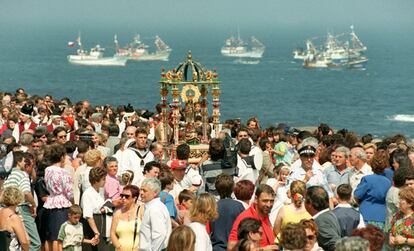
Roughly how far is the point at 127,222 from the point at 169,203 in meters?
0.77

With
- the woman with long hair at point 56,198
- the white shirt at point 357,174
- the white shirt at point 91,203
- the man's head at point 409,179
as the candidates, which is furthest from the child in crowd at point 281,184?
the woman with long hair at point 56,198

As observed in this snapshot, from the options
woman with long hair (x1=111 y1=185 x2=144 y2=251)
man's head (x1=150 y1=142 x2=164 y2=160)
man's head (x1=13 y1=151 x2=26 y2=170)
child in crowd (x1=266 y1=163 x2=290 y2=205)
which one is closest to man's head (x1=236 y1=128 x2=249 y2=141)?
man's head (x1=150 y1=142 x2=164 y2=160)

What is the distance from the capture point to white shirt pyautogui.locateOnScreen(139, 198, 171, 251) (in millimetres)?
11891

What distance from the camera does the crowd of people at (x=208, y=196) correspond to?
11.4 meters

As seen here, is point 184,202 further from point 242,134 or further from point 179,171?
point 242,134

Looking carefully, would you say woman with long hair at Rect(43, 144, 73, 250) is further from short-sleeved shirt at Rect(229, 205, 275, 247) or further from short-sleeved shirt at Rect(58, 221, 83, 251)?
short-sleeved shirt at Rect(229, 205, 275, 247)

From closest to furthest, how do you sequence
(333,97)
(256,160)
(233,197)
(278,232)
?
(278,232) → (233,197) → (256,160) → (333,97)

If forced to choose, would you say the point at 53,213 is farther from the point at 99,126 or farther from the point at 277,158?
the point at 99,126

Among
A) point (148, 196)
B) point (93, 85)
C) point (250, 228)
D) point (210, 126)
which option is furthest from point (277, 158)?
point (93, 85)

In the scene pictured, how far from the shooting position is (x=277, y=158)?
58.7ft

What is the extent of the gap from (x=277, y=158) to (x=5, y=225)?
6.41 meters

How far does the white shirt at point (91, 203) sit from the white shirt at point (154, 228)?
6.25 feet

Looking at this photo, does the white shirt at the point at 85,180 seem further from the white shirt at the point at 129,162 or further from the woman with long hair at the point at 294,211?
the woman with long hair at the point at 294,211

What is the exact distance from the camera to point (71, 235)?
13.7 metres
